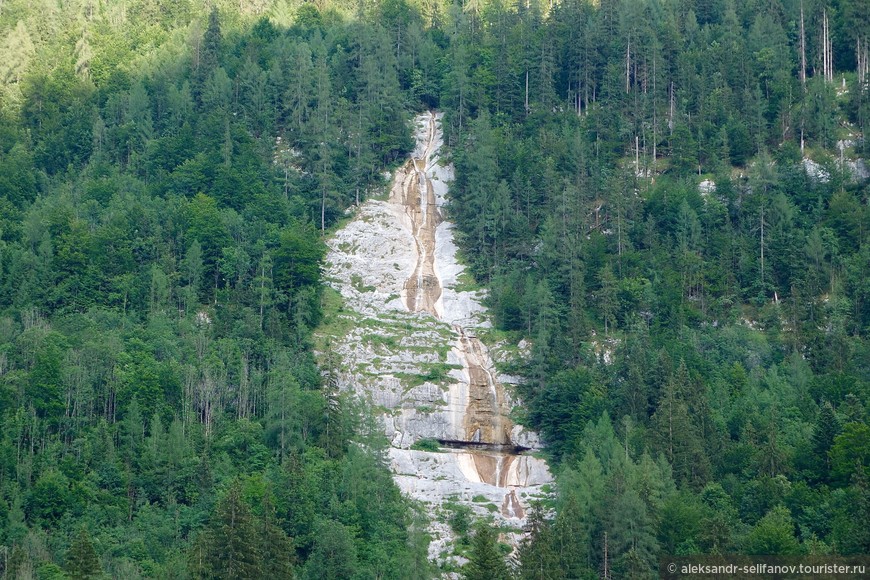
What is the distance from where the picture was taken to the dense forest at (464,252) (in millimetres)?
81500

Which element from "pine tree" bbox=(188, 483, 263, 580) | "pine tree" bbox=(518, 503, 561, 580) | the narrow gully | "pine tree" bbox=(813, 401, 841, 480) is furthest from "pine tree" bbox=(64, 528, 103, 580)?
"pine tree" bbox=(813, 401, 841, 480)

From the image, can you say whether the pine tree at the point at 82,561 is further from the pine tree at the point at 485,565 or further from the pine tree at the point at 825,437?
the pine tree at the point at 825,437

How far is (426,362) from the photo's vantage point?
340 ft

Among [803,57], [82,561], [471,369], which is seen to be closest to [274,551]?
[82,561]

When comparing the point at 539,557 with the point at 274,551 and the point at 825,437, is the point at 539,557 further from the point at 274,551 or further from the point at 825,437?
the point at 825,437

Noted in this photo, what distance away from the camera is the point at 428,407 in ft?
330

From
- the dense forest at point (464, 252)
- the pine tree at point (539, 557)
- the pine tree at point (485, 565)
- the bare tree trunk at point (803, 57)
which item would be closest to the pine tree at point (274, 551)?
the dense forest at point (464, 252)

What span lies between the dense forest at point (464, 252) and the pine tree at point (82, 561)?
169mm

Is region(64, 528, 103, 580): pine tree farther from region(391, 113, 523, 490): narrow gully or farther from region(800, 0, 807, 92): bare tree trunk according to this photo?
region(800, 0, 807, 92): bare tree trunk

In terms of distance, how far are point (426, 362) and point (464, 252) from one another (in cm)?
1565

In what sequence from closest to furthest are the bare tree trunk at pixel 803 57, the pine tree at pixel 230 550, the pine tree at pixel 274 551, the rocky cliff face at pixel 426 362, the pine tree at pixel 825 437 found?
the pine tree at pixel 230 550
the pine tree at pixel 274 551
the pine tree at pixel 825 437
the rocky cliff face at pixel 426 362
the bare tree trunk at pixel 803 57

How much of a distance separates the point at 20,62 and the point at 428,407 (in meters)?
61.0

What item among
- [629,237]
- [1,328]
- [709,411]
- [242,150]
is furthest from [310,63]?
[709,411]

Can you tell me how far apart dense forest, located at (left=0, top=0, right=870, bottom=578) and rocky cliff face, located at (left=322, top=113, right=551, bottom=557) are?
8.16 feet
